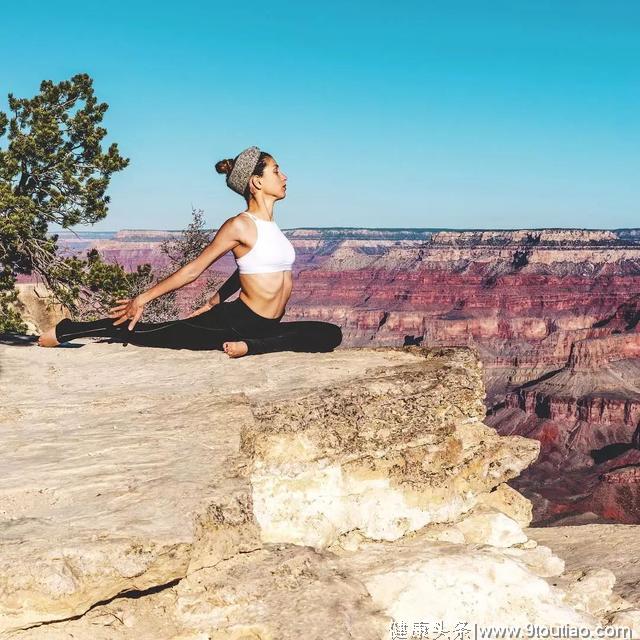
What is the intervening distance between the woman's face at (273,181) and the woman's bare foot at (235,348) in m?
1.33

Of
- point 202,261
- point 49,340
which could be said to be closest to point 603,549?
point 202,261

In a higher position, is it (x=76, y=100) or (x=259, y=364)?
(x=76, y=100)

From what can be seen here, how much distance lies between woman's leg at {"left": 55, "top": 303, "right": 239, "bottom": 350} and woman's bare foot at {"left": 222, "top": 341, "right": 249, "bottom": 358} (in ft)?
0.66

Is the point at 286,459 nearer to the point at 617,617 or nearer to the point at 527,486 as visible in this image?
the point at 617,617

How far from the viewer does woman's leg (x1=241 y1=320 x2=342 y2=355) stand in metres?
6.42

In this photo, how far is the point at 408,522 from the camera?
17.7ft

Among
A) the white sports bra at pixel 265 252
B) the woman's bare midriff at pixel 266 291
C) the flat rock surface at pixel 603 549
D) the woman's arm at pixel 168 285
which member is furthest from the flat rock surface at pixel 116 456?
the flat rock surface at pixel 603 549

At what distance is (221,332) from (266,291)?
655 millimetres

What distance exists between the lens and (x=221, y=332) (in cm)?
645

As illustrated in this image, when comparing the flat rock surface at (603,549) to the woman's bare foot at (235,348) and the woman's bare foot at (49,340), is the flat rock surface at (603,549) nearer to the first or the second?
the woman's bare foot at (235,348)

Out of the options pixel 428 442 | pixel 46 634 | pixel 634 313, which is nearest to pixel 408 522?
pixel 428 442

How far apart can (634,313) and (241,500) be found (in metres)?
122

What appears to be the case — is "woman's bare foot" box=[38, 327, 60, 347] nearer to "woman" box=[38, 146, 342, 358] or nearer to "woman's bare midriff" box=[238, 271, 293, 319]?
"woman" box=[38, 146, 342, 358]

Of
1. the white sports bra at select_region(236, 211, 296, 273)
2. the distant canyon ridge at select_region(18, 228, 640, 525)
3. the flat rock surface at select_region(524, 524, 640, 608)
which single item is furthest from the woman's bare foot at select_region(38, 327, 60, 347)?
the distant canyon ridge at select_region(18, 228, 640, 525)
